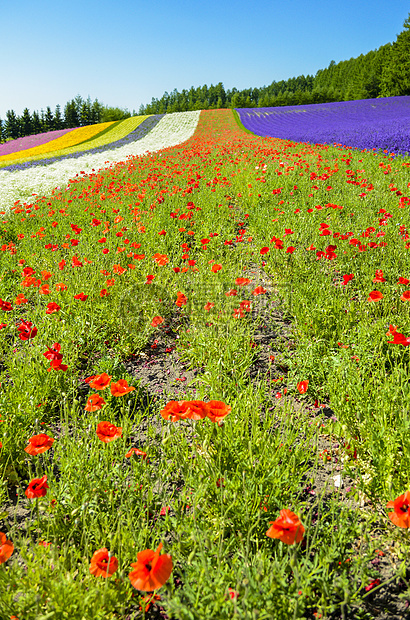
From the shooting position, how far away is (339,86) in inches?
3130

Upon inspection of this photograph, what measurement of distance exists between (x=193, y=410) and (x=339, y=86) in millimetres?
98353

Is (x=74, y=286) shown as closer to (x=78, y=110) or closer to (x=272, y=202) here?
(x=272, y=202)

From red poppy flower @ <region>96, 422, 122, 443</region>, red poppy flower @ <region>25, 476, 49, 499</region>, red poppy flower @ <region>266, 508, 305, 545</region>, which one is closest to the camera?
red poppy flower @ <region>266, 508, 305, 545</region>

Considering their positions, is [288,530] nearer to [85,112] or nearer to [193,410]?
[193,410]

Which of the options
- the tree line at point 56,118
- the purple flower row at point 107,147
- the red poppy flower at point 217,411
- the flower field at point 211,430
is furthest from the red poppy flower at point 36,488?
the tree line at point 56,118

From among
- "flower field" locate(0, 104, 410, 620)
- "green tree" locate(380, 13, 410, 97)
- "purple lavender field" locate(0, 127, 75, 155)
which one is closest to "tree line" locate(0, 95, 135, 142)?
"purple lavender field" locate(0, 127, 75, 155)

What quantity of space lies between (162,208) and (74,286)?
124 inches

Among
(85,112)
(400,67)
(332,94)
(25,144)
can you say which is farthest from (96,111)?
(400,67)

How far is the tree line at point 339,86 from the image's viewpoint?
153 feet

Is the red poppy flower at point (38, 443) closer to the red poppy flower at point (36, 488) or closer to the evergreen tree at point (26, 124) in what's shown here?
the red poppy flower at point (36, 488)

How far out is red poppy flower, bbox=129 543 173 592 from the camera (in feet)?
3.33

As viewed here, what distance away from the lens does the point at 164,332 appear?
11.4ft

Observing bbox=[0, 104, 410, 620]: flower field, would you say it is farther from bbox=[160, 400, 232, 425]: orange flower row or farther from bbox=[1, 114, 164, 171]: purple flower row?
bbox=[1, 114, 164, 171]: purple flower row

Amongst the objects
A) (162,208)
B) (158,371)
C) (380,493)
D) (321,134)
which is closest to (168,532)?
(380,493)
